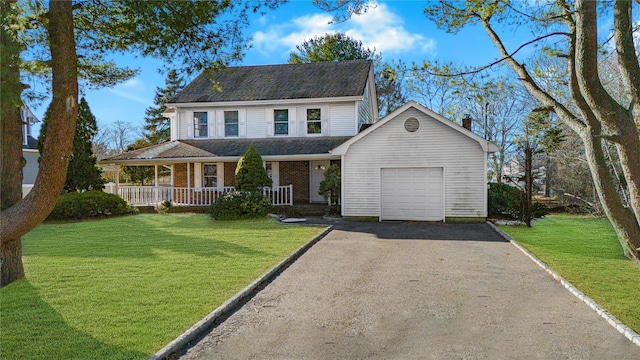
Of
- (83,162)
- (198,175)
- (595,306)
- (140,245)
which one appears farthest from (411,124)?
(83,162)

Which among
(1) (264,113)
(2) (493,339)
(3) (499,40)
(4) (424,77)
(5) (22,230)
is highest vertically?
(1) (264,113)

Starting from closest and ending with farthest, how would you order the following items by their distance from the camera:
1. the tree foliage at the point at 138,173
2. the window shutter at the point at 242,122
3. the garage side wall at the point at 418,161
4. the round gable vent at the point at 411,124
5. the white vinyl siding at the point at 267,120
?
the garage side wall at the point at 418,161, the round gable vent at the point at 411,124, the white vinyl siding at the point at 267,120, the window shutter at the point at 242,122, the tree foliage at the point at 138,173

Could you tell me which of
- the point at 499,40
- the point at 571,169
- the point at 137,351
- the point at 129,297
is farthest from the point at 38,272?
the point at 571,169

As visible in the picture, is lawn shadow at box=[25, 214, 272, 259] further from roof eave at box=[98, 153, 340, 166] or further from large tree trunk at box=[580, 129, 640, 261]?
large tree trunk at box=[580, 129, 640, 261]

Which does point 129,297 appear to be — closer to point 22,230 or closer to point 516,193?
point 22,230

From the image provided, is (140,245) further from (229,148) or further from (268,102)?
(268,102)

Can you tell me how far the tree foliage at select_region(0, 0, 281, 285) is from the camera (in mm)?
6887

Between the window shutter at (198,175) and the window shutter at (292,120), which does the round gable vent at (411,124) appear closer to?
the window shutter at (292,120)

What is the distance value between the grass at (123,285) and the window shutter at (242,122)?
29.4ft

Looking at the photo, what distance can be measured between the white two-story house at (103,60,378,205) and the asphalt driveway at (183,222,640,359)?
11437 millimetres

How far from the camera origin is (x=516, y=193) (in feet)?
58.0

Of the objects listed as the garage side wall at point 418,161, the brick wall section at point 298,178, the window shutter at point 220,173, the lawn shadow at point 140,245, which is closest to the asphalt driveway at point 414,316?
the lawn shadow at point 140,245

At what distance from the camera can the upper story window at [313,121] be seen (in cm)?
Answer: 2117

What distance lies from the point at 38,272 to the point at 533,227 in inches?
587
